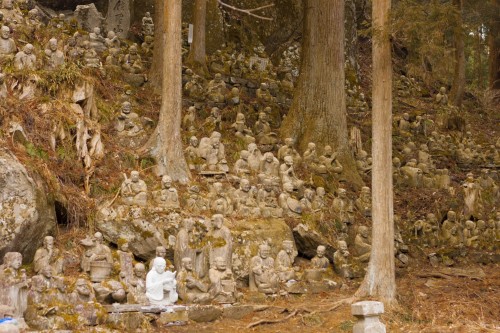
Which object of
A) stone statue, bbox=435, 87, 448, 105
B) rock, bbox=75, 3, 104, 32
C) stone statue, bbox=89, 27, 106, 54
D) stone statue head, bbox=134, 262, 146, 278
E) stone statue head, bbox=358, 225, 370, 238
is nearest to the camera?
stone statue head, bbox=134, 262, 146, 278

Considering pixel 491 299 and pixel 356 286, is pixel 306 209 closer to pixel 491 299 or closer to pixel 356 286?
pixel 356 286

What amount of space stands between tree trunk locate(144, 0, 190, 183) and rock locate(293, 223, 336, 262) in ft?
7.36

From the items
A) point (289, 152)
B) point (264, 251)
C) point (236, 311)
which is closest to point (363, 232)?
point (289, 152)

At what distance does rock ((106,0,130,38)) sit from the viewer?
20.5m

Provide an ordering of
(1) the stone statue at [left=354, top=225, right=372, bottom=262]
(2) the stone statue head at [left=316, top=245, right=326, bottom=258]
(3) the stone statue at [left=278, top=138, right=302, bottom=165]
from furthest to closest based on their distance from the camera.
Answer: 1. (3) the stone statue at [left=278, top=138, right=302, bottom=165]
2. (1) the stone statue at [left=354, top=225, right=372, bottom=262]
3. (2) the stone statue head at [left=316, top=245, right=326, bottom=258]

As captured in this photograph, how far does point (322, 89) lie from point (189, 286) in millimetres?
7489

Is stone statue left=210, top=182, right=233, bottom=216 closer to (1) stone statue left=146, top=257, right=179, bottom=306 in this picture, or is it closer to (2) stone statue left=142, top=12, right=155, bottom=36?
(1) stone statue left=146, top=257, right=179, bottom=306

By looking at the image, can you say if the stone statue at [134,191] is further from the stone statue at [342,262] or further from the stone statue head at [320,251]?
the stone statue at [342,262]

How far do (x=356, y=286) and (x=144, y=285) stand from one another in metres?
4.24

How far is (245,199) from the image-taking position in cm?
1410

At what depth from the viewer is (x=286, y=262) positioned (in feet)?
43.8

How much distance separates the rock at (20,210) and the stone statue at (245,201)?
3.63 metres

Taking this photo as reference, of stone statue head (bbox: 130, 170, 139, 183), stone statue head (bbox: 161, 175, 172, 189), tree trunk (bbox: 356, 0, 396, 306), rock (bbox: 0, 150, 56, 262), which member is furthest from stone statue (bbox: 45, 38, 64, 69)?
tree trunk (bbox: 356, 0, 396, 306)

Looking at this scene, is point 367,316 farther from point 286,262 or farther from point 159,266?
point 286,262
